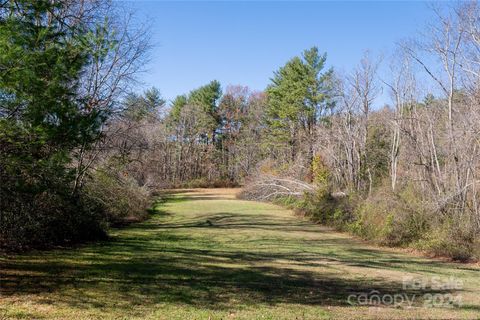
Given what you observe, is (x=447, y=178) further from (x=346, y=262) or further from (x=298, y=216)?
(x=298, y=216)

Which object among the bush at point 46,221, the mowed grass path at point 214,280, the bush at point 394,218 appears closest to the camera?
the mowed grass path at point 214,280

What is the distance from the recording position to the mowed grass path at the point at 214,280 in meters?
6.22

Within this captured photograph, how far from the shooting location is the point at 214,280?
28.3 feet

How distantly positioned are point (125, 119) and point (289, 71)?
100 ft

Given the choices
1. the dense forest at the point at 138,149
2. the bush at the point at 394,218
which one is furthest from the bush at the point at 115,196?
the bush at the point at 394,218

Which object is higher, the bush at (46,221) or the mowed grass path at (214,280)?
the bush at (46,221)

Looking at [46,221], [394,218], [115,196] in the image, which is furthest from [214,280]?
[115,196]

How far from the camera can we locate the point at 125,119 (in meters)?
17.5

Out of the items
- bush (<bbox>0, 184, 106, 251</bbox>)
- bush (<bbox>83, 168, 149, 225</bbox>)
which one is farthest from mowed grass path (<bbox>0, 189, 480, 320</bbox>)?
bush (<bbox>83, 168, 149, 225</bbox>)

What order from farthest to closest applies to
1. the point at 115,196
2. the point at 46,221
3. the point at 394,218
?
the point at 115,196, the point at 394,218, the point at 46,221

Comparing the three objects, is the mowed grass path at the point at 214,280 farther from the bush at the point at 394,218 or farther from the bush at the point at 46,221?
the bush at the point at 394,218

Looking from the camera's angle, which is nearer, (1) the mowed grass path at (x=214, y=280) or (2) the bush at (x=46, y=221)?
(1) the mowed grass path at (x=214, y=280)

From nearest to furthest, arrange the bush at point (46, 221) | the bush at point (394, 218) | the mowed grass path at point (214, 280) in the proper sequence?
the mowed grass path at point (214, 280) → the bush at point (46, 221) → the bush at point (394, 218)

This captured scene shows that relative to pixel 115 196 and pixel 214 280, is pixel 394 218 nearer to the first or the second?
pixel 214 280
